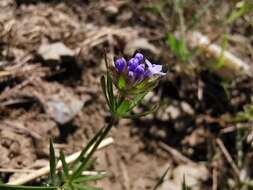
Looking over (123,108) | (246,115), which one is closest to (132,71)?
(123,108)

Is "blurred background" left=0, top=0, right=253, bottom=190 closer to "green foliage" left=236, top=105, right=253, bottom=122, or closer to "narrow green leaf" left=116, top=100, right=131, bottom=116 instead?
A: "green foliage" left=236, top=105, right=253, bottom=122

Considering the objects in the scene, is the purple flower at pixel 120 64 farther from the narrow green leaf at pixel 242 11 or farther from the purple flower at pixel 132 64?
the narrow green leaf at pixel 242 11

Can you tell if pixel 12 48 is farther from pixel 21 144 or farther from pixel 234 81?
pixel 234 81

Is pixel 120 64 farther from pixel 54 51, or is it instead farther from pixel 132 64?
pixel 54 51

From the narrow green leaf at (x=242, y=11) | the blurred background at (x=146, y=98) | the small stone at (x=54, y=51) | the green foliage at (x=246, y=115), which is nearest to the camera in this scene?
the blurred background at (x=146, y=98)

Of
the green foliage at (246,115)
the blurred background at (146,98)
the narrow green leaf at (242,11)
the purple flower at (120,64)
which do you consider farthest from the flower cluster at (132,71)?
the narrow green leaf at (242,11)

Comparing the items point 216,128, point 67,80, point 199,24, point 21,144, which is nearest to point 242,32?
point 199,24

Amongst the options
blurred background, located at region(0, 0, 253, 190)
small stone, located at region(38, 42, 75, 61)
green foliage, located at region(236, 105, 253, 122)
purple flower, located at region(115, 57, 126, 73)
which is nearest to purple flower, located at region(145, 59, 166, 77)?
purple flower, located at region(115, 57, 126, 73)
